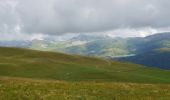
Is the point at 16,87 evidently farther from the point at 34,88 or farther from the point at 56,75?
the point at 56,75

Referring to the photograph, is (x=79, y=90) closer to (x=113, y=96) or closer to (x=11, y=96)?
(x=113, y=96)

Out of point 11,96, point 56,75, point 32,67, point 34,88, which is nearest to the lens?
point 11,96

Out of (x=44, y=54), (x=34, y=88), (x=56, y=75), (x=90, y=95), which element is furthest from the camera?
(x=44, y=54)

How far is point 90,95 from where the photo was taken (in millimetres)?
26938

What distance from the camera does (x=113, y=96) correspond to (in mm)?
27047

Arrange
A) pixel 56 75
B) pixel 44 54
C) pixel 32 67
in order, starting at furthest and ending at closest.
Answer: pixel 44 54 → pixel 32 67 → pixel 56 75

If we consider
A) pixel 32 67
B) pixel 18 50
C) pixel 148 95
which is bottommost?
pixel 148 95

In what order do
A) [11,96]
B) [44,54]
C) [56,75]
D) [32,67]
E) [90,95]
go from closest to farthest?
[11,96], [90,95], [56,75], [32,67], [44,54]

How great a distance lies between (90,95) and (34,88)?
4.92 metres

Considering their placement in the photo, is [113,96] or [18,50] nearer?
[113,96]

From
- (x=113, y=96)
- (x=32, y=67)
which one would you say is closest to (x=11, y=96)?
(x=113, y=96)

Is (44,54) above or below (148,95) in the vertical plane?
above

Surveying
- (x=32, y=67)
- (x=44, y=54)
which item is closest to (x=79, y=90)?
(x=32, y=67)

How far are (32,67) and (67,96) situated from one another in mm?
77351
